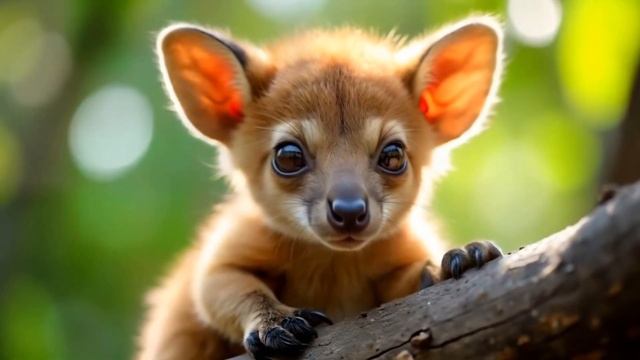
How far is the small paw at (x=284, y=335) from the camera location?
15.4 ft

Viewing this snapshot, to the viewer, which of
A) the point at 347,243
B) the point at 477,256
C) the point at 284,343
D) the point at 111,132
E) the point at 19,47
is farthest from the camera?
the point at 19,47

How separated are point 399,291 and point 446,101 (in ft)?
3.98

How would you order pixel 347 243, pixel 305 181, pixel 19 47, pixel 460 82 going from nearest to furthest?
pixel 347 243 < pixel 305 181 < pixel 460 82 < pixel 19 47

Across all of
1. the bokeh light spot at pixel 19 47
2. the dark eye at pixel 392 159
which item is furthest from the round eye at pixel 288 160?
the bokeh light spot at pixel 19 47

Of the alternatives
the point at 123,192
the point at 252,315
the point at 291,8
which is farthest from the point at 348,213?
the point at 291,8

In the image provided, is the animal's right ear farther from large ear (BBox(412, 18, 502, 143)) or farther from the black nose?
the black nose

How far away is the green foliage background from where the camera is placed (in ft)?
30.0

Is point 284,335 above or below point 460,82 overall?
below

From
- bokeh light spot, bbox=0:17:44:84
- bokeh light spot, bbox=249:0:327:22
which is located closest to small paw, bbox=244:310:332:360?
bokeh light spot, bbox=249:0:327:22

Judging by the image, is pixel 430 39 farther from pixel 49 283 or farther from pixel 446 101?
pixel 49 283

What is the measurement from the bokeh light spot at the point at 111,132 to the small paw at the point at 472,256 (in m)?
5.30

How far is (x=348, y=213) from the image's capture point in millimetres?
4996

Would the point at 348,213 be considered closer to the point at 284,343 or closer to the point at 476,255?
the point at 284,343

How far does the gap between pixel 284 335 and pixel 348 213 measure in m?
0.60
